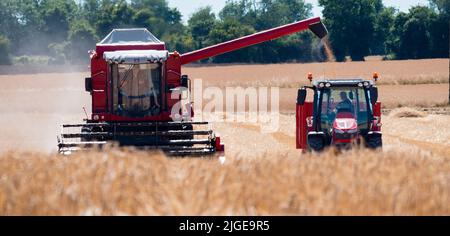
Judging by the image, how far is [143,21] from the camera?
71188 mm

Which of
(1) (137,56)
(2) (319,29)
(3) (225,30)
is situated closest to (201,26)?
(3) (225,30)

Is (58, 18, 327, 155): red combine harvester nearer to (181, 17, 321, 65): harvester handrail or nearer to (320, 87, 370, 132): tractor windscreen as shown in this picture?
(181, 17, 321, 65): harvester handrail

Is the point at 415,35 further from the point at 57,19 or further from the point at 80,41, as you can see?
the point at 57,19

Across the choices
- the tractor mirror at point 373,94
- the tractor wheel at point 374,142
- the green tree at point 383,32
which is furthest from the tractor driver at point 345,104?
the green tree at point 383,32

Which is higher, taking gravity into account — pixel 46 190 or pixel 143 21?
pixel 143 21

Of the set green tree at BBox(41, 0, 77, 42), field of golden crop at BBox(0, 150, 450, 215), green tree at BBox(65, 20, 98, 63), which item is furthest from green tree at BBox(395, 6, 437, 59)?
field of golden crop at BBox(0, 150, 450, 215)

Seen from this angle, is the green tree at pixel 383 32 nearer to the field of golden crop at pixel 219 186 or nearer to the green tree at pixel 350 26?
the green tree at pixel 350 26

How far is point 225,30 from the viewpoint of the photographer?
79.6 m

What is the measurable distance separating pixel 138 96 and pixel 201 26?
6813cm

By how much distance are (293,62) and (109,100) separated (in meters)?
62.2

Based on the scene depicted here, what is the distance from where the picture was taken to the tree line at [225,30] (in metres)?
76.4
